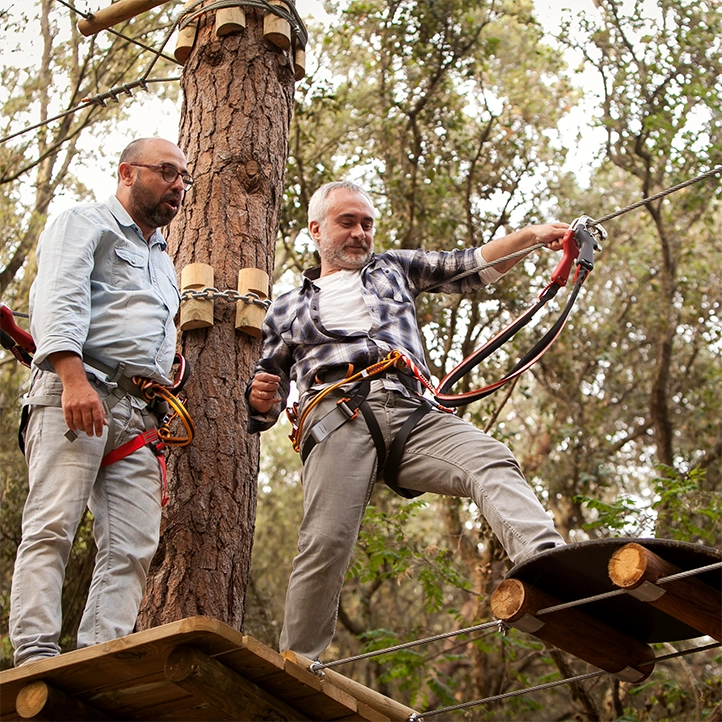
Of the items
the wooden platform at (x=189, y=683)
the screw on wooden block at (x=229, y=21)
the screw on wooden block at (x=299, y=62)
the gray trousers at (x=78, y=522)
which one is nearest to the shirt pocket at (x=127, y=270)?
the gray trousers at (x=78, y=522)

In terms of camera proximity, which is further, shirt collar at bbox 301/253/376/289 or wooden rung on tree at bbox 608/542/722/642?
shirt collar at bbox 301/253/376/289

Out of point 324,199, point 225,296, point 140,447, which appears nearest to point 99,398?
point 140,447

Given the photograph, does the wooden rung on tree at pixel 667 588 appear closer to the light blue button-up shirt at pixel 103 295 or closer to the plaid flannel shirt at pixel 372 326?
the plaid flannel shirt at pixel 372 326

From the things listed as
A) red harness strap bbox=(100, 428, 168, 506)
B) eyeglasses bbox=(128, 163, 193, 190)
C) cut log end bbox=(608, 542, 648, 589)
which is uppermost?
eyeglasses bbox=(128, 163, 193, 190)

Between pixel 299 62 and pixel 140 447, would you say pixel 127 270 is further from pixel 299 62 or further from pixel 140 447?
pixel 299 62

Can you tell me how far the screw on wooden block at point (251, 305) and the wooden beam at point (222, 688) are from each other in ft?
6.06

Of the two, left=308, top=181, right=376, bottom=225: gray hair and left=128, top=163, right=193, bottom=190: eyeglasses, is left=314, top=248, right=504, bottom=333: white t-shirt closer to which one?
left=308, top=181, right=376, bottom=225: gray hair

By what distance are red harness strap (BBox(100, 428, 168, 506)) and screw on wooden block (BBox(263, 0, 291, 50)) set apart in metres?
2.41

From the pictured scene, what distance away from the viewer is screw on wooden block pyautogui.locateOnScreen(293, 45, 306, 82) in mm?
5094

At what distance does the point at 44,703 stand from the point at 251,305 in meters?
2.10

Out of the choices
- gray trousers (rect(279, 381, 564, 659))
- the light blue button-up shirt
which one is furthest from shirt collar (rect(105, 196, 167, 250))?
gray trousers (rect(279, 381, 564, 659))

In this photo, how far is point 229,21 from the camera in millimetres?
4883

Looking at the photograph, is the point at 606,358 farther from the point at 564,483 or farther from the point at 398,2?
the point at 398,2

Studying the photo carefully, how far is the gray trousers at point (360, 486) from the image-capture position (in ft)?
9.78
